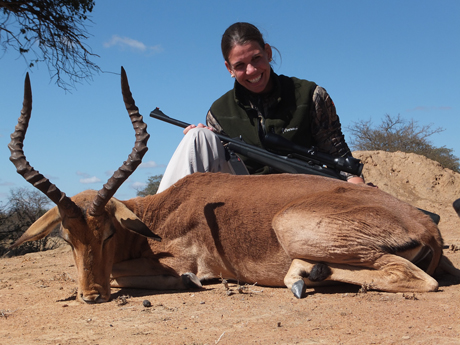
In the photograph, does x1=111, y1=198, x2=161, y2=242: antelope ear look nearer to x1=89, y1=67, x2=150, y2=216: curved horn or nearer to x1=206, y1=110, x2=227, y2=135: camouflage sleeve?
x1=89, y1=67, x2=150, y2=216: curved horn

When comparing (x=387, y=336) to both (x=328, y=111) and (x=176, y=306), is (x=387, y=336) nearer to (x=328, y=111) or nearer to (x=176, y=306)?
(x=176, y=306)

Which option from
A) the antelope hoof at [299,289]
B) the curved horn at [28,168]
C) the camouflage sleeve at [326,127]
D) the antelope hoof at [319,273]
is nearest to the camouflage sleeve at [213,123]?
the camouflage sleeve at [326,127]

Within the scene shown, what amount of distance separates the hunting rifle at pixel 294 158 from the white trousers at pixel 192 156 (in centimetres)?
39

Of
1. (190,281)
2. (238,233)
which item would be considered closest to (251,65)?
(238,233)

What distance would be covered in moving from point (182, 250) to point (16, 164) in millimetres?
2078

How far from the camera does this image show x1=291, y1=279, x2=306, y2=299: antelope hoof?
4.55 metres

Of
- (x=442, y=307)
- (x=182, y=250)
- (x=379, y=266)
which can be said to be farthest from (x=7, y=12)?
(x=442, y=307)

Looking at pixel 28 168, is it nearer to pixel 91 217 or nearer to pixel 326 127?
pixel 91 217

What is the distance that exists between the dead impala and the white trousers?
75 cm

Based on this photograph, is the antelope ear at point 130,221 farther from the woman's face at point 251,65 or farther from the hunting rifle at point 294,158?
the woman's face at point 251,65

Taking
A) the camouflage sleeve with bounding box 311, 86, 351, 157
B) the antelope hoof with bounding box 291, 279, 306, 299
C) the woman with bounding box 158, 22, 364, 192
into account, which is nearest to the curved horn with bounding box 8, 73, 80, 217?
the woman with bounding box 158, 22, 364, 192

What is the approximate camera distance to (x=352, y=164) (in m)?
6.49

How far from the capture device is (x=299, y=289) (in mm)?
4570

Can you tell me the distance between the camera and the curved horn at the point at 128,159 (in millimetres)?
4992
